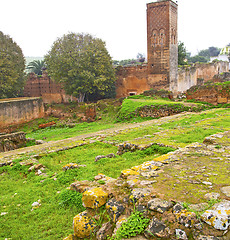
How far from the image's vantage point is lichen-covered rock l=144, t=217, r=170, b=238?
2.17m

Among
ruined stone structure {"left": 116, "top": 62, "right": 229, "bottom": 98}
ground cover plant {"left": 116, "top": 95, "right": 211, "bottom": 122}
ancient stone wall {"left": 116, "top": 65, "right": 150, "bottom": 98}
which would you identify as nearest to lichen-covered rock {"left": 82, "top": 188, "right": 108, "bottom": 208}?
ground cover plant {"left": 116, "top": 95, "right": 211, "bottom": 122}

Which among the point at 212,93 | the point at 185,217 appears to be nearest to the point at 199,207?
the point at 185,217

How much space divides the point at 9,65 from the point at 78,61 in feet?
20.2

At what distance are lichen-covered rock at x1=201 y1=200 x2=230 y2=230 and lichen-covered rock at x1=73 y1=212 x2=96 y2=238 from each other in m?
1.23

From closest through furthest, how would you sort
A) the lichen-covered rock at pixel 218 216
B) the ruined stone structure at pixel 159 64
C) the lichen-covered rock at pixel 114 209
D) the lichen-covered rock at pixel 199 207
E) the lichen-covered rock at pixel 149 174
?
the lichen-covered rock at pixel 218 216, the lichen-covered rock at pixel 199 207, the lichen-covered rock at pixel 114 209, the lichen-covered rock at pixel 149 174, the ruined stone structure at pixel 159 64

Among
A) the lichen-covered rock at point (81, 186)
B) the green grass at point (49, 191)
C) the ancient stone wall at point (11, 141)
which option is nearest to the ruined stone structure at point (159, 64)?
the ancient stone wall at point (11, 141)

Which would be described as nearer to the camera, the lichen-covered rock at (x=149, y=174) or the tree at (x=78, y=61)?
the lichen-covered rock at (x=149, y=174)

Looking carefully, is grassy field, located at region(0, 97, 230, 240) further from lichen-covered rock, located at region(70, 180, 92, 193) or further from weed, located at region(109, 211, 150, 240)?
weed, located at region(109, 211, 150, 240)

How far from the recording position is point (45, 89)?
28.5 meters

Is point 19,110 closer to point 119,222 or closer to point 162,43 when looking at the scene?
point 162,43

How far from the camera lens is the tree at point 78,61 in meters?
19.2

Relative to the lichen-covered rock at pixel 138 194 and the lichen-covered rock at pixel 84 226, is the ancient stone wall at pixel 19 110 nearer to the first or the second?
the lichen-covered rock at pixel 84 226

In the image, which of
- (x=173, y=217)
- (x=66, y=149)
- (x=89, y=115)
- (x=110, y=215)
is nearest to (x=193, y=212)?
(x=173, y=217)

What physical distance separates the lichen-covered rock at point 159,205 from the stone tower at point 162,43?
20.0m
